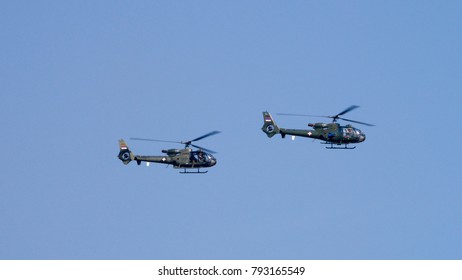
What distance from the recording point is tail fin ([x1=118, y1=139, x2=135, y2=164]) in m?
102

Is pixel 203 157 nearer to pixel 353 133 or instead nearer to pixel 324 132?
pixel 324 132

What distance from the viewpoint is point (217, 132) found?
97.8 meters

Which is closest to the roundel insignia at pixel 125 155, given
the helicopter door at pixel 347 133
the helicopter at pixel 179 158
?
the helicopter at pixel 179 158

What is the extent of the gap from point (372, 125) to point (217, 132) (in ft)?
32.0

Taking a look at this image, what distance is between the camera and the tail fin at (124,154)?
102 metres

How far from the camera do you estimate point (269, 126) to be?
102 metres

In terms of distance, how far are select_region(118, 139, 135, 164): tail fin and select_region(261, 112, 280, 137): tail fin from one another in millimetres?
8583

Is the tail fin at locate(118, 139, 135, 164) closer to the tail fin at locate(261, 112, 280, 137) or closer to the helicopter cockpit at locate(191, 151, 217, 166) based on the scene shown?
the helicopter cockpit at locate(191, 151, 217, 166)

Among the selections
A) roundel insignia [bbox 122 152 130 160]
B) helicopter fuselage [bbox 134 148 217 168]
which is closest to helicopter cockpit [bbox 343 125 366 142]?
helicopter fuselage [bbox 134 148 217 168]

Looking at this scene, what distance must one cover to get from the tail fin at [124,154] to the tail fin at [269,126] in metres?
8.58

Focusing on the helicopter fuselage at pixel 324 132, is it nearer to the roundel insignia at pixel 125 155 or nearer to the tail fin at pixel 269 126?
the tail fin at pixel 269 126
